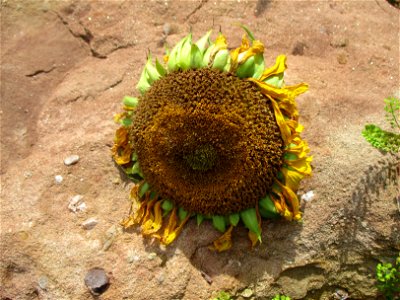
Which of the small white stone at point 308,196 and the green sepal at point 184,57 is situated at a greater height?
the green sepal at point 184,57

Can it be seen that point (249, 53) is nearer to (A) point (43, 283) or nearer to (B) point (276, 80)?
(B) point (276, 80)

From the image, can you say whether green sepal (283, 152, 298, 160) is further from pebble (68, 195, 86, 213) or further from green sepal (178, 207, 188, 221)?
pebble (68, 195, 86, 213)

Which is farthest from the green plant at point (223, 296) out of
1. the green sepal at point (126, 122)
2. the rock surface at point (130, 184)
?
the green sepal at point (126, 122)

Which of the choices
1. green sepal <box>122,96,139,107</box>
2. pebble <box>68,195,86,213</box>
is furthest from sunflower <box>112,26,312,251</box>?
pebble <box>68,195,86,213</box>

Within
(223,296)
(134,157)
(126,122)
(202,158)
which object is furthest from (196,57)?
(223,296)

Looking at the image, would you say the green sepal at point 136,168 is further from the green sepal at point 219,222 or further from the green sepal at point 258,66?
the green sepal at point 258,66
